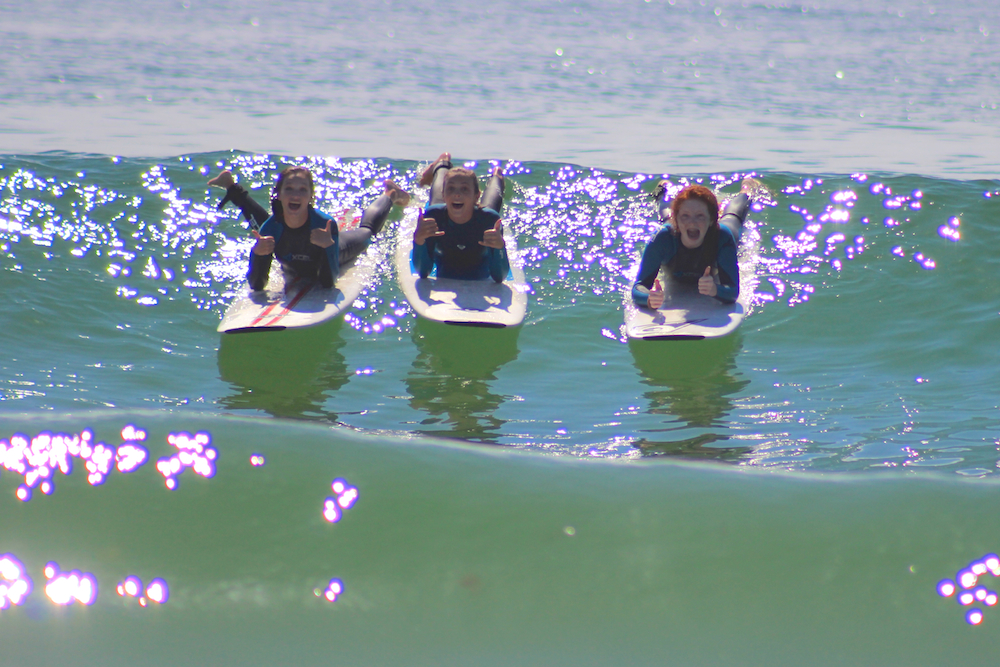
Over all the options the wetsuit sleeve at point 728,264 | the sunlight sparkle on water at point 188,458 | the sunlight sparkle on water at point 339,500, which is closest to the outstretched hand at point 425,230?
the wetsuit sleeve at point 728,264

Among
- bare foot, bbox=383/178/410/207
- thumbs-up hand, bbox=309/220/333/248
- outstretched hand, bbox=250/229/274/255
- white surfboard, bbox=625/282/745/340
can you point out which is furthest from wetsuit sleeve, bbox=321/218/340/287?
white surfboard, bbox=625/282/745/340

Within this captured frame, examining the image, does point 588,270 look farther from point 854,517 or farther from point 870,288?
point 854,517

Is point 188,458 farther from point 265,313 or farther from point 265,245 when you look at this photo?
point 265,245

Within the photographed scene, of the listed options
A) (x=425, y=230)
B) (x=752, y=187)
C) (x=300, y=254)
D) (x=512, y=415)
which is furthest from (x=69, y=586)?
(x=752, y=187)

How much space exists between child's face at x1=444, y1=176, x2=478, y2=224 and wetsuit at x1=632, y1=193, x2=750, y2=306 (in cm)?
156

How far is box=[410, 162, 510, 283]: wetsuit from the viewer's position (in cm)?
793

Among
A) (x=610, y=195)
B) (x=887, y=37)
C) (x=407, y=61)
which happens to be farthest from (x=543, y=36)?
(x=610, y=195)

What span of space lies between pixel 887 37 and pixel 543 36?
37.2ft

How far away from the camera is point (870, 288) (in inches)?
336

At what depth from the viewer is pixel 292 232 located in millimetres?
7758

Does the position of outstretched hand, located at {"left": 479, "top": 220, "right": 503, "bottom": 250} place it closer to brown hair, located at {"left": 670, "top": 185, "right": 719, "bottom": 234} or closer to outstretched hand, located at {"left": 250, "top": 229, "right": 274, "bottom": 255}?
brown hair, located at {"left": 670, "top": 185, "right": 719, "bottom": 234}

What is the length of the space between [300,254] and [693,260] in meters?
3.39

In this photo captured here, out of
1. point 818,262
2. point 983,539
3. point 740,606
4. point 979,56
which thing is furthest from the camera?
point 979,56

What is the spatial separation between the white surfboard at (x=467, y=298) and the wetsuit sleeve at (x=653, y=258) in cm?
98
